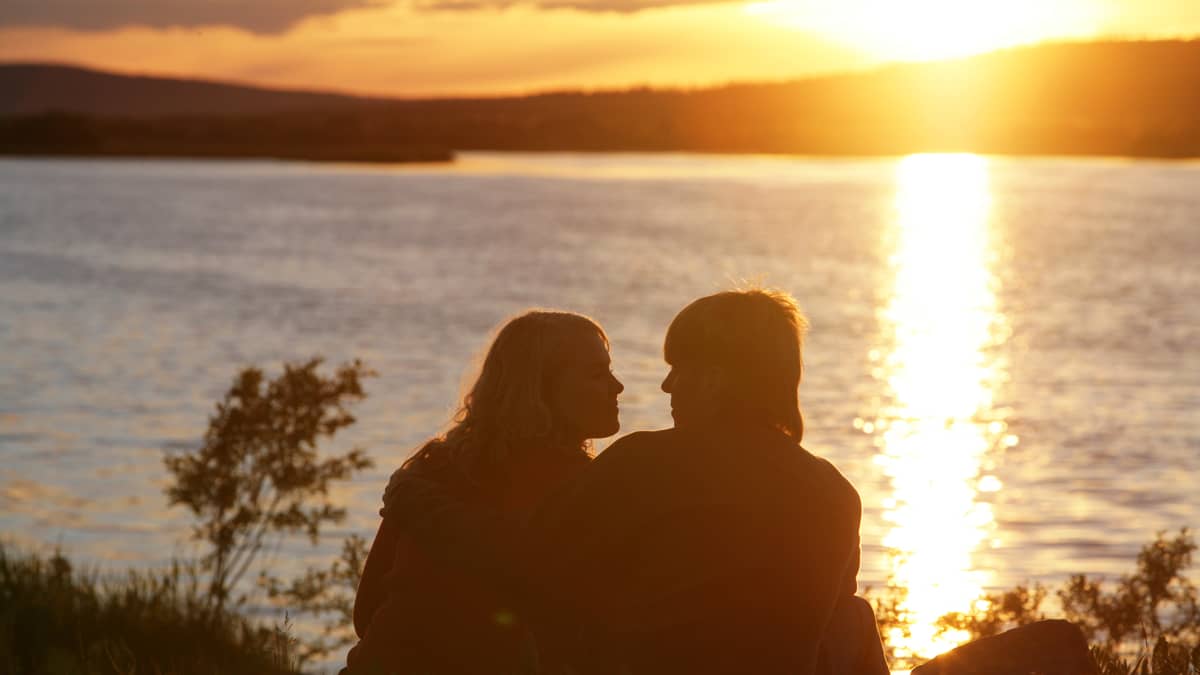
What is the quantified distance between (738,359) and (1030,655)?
4.57ft

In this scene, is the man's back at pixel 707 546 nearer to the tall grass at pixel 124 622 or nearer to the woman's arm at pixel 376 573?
the woman's arm at pixel 376 573

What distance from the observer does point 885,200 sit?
93.2m

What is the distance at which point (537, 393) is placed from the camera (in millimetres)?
4188

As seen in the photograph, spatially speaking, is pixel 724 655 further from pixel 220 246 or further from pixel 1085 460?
pixel 220 246

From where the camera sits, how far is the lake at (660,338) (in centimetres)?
1380

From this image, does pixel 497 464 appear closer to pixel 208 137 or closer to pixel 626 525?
pixel 626 525

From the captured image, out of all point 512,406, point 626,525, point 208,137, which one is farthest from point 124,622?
point 208,137

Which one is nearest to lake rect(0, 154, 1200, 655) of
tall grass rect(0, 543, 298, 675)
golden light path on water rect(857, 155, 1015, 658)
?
golden light path on water rect(857, 155, 1015, 658)

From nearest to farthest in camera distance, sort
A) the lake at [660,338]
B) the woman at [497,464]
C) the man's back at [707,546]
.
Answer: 1. the man's back at [707,546]
2. the woman at [497,464]
3. the lake at [660,338]

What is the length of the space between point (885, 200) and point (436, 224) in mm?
34988

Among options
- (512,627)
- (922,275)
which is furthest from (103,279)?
(512,627)

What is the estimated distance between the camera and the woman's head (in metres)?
4.20

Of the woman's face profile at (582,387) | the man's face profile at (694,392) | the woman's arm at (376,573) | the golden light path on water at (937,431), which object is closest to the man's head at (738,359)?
the man's face profile at (694,392)

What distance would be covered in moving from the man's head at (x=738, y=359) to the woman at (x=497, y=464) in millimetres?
385
